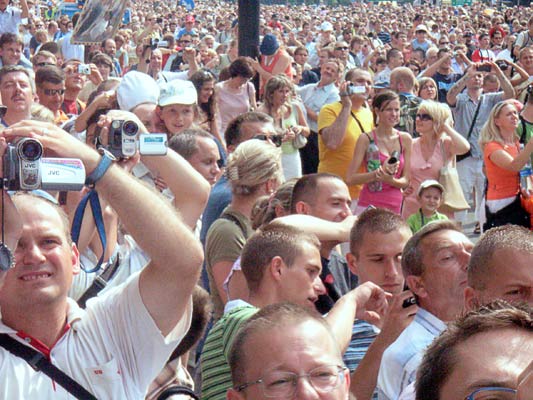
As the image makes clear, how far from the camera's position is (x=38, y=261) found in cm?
283

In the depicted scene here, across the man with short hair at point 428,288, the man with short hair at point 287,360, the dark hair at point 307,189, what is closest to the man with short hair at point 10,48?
the dark hair at point 307,189

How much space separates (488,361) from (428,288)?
5.13 ft

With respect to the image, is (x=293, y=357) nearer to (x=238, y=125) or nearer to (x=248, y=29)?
(x=238, y=125)

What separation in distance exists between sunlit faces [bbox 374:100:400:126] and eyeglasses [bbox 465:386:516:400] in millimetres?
5720

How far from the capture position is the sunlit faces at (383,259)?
4082 mm

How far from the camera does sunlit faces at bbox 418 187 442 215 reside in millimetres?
6750

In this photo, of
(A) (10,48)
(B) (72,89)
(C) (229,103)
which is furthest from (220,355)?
(A) (10,48)

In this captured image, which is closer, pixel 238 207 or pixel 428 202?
pixel 238 207

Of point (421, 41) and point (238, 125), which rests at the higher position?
point (238, 125)

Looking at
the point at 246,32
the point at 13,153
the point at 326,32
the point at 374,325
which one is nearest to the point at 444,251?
the point at 374,325

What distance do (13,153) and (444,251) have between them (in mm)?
1909

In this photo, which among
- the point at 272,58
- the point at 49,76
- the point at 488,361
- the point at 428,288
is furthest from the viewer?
the point at 272,58

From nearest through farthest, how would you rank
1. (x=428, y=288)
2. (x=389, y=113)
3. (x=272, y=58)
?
(x=428, y=288), (x=389, y=113), (x=272, y=58)

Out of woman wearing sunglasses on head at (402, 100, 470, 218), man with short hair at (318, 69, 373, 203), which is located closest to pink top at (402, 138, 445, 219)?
woman wearing sunglasses on head at (402, 100, 470, 218)
